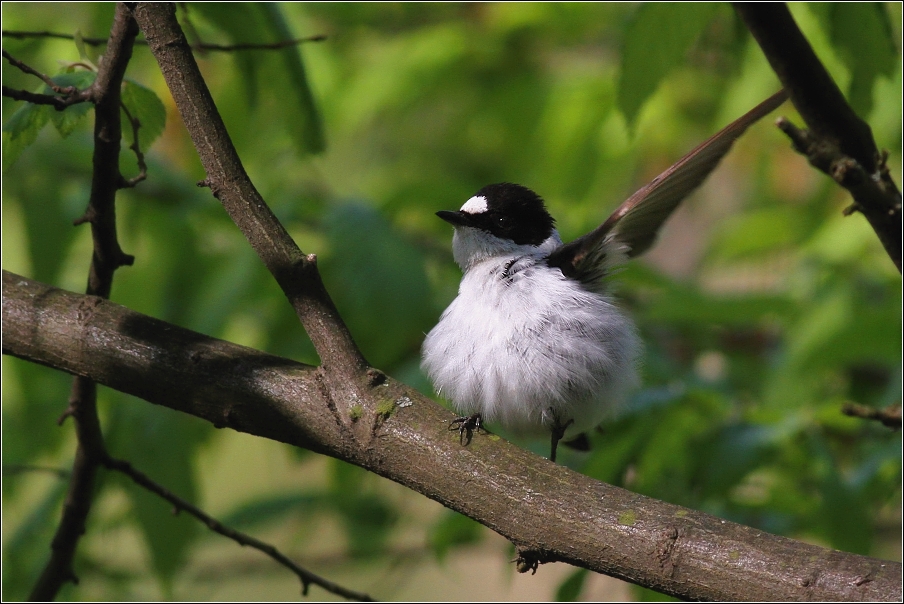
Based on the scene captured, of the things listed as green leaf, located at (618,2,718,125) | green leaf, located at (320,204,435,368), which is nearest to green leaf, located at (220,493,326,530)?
green leaf, located at (320,204,435,368)

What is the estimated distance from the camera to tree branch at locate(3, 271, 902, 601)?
1.84 m

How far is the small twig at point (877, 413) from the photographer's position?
2.05 metres

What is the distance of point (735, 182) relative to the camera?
24.5 feet

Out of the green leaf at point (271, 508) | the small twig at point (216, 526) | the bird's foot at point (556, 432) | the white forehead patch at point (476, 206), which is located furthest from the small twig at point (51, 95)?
the green leaf at point (271, 508)

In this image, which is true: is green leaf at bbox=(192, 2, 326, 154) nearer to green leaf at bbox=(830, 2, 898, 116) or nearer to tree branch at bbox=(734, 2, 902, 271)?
tree branch at bbox=(734, 2, 902, 271)

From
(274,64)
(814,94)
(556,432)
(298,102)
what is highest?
(274,64)

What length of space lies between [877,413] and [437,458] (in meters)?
1.03

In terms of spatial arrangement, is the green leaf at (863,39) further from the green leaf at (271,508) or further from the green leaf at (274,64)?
the green leaf at (271,508)

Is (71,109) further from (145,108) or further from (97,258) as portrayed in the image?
(97,258)

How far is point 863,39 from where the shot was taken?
2674mm

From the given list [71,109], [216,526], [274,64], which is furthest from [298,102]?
[216,526]

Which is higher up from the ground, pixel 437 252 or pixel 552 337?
pixel 437 252

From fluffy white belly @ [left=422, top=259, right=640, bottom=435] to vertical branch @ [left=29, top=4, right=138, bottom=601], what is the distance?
119 cm

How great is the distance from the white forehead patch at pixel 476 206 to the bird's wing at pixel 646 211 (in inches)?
20.9
